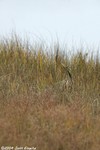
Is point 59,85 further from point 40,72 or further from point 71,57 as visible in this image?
point 71,57

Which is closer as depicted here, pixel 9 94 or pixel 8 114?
pixel 8 114

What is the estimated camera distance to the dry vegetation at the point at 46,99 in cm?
503

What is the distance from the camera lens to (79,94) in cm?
664

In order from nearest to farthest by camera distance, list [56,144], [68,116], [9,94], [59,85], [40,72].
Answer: [56,144] < [68,116] < [9,94] < [59,85] < [40,72]

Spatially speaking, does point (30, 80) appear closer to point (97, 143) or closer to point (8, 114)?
point (8, 114)

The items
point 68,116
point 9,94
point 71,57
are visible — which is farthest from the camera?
point 71,57

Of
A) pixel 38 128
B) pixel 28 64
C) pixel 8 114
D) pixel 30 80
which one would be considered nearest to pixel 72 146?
pixel 38 128

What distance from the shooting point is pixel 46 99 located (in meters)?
6.11

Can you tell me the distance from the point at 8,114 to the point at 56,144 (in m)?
0.85

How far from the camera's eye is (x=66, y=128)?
5215 millimetres

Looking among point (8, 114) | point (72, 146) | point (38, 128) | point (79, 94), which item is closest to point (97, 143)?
point (72, 146)

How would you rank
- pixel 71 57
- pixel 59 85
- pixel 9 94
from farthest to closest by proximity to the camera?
pixel 71 57 → pixel 59 85 → pixel 9 94

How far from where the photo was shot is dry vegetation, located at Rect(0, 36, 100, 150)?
16.5ft

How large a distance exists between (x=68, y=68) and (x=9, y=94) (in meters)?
1.51
